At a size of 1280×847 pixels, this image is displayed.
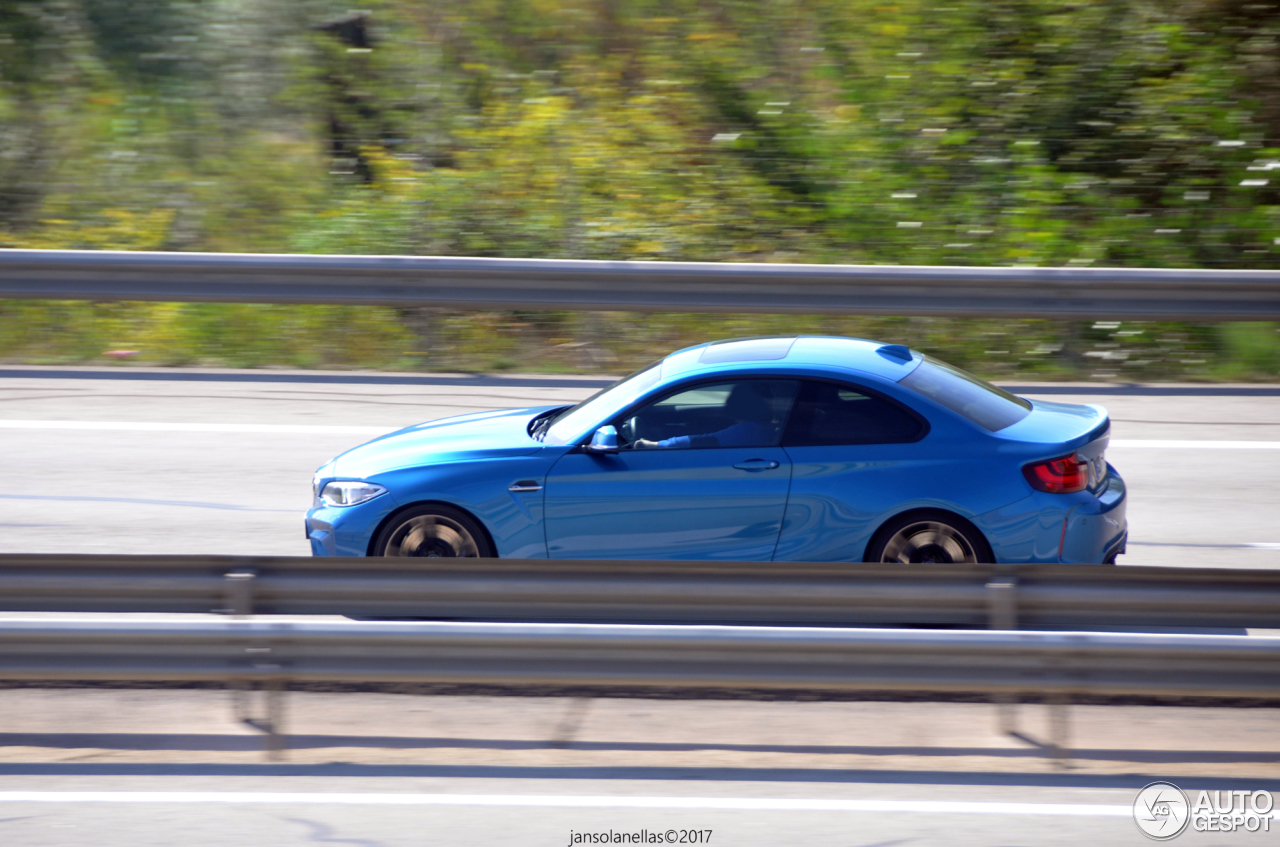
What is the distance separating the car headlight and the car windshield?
2.92ft

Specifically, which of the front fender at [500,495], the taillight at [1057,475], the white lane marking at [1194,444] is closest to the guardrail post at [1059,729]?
the taillight at [1057,475]

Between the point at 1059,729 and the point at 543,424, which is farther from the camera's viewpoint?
the point at 543,424

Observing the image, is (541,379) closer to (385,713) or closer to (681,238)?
(681,238)

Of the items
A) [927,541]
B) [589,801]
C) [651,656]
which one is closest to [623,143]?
[927,541]

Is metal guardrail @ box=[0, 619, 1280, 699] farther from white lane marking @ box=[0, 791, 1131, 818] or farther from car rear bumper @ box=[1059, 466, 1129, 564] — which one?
car rear bumper @ box=[1059, 466, 1129, 564]

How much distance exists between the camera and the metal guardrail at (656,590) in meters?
5.04

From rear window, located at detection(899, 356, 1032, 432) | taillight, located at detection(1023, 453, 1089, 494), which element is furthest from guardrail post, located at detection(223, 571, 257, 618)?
taillight, located at detection(1023, 453, 1089, 494)

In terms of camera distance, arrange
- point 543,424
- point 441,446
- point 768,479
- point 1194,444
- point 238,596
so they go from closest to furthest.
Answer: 1. point 238,596
2. point 768,479
3. point 441,446
4. point 543,424
5. point 1194,444

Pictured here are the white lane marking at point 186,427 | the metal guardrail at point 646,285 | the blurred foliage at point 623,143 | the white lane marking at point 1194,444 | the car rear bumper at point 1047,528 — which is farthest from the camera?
the blurred foliage at point 623,143

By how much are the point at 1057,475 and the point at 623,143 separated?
838 cm

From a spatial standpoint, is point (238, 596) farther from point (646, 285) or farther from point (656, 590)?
point (646, 285)

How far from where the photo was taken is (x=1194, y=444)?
8.57 metres

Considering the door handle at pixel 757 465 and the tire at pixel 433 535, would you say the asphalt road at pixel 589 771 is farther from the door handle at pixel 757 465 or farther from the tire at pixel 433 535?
the door handle at pixel 757 465

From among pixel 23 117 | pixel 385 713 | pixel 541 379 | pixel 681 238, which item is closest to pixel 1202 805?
pixel 385 713
